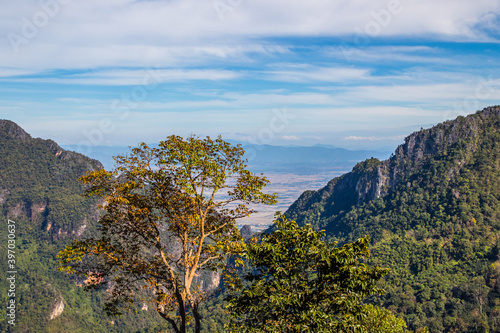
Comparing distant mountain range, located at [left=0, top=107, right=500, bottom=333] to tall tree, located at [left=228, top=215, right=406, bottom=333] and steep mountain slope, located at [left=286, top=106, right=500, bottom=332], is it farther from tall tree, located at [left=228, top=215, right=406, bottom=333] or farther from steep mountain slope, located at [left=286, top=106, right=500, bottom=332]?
tall tree, located at [left=228, top=215, right=406, bottom=333]

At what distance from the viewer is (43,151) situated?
152000 mm

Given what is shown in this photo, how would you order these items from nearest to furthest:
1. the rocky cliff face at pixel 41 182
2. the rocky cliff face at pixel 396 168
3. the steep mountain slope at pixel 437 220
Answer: the steep mountain slope at pixel 437 220, the rocky cliff face at pixel 396 168, the rocky cliff face at pixel 41 182

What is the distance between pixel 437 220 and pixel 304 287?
3549 inches

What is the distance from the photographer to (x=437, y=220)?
8800cm

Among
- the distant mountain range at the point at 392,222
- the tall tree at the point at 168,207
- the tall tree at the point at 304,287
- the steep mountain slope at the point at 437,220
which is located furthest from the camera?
the distant mountain range at the point at 392,222

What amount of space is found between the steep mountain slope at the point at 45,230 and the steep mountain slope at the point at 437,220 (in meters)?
70.6

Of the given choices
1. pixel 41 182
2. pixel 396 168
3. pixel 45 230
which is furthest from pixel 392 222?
pixel 41 182

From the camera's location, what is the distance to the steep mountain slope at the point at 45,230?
94.5 m

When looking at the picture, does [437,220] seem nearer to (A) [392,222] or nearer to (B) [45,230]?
(A) [392,222]

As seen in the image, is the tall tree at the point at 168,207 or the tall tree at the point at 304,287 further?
the tall tree at the point at 168,207

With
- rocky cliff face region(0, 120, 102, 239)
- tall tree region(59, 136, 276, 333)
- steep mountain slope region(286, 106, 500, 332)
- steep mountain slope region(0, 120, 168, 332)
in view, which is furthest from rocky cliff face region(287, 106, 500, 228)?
tall tree region(59, 136, 276, 333)

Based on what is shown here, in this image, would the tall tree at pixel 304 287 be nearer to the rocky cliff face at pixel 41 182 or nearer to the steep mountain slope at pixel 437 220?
the steep mountain slope at pixel 437 220

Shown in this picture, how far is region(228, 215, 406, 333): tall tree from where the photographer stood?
346 inches

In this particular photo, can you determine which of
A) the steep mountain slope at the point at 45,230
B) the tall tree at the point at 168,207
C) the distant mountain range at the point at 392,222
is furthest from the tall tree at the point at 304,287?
the steep mountain slope at the point at 45,230
